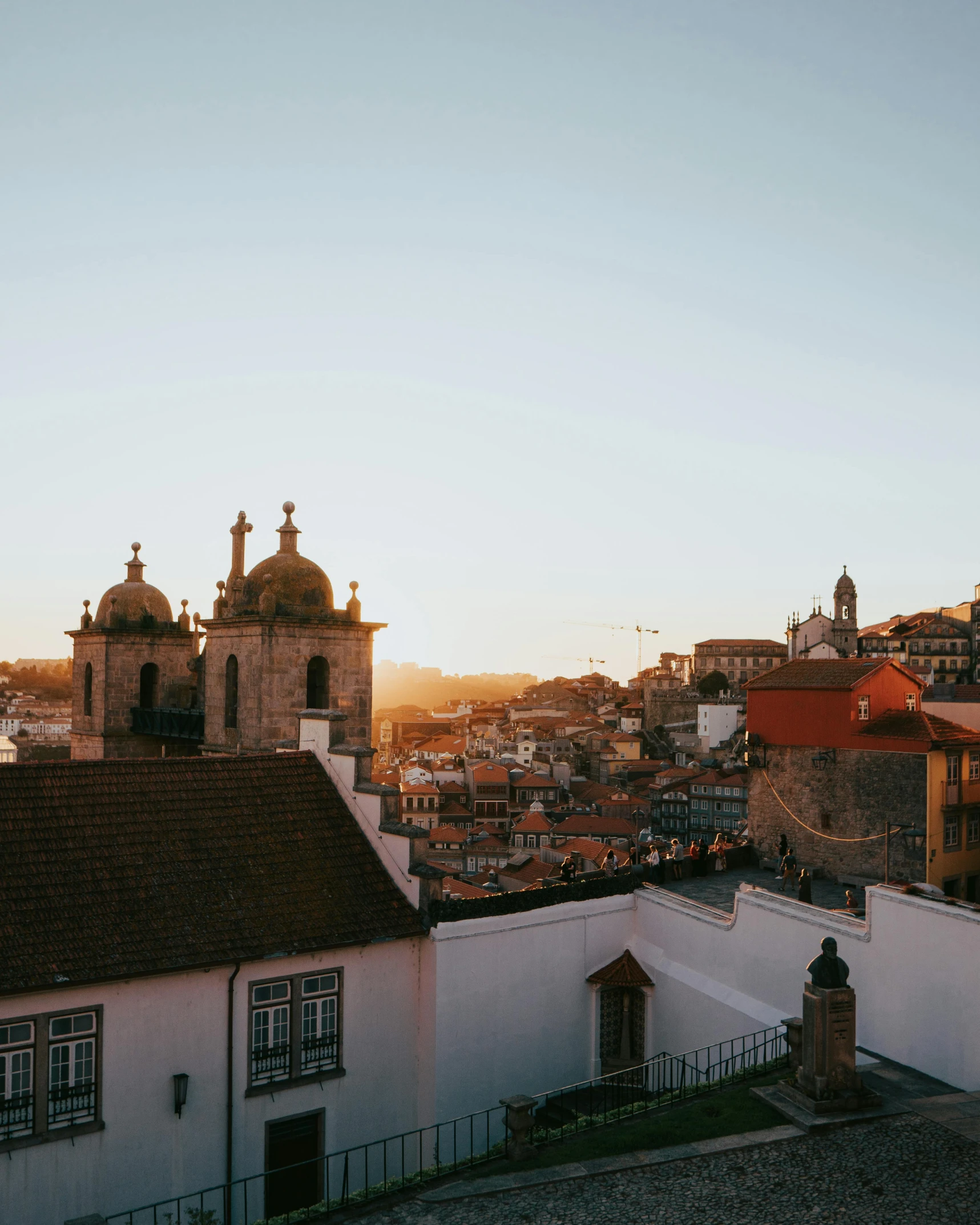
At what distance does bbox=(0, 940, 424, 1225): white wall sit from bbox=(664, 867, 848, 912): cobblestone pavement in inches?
237

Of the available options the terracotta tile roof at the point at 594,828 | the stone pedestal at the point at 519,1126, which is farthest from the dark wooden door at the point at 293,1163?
the terracotta tile roof at the point at 594,828

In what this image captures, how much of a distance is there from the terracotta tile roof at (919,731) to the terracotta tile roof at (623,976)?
6819mm

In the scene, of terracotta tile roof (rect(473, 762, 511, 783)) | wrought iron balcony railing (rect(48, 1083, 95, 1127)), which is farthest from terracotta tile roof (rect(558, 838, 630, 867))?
wrought iron balcony railing (rect(48, 1083, 95, 1127))

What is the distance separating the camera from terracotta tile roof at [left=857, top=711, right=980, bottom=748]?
19.1 m

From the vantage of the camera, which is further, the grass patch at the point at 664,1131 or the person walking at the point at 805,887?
the person walking at the point at 805,887

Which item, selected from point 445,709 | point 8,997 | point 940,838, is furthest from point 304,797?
point 445,709

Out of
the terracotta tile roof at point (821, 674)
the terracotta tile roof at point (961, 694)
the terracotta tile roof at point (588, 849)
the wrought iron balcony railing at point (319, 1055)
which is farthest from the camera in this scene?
the terracotta tile roof at point (588, 849)

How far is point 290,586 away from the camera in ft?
79.4

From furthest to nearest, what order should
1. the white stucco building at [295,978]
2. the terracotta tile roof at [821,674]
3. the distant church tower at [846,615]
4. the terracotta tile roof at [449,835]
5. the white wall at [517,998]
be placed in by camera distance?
the distant church tower at [846,615]
the terracotta tile roof at [449,835]
the terracotta tile roof at [821,674]
the white wall at [517,998]
the white stucco building at [295,978]

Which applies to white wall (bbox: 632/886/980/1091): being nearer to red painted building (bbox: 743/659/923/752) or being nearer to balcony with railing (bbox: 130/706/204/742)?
red painted building (bbox: 743/659/923/752)

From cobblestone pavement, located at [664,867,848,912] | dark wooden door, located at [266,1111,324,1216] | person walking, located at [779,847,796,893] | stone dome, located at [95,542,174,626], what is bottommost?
dark wooden door, located at [266,1111,324,1216]

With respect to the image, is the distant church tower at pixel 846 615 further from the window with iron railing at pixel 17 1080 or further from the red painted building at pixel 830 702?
the window with iron railing at pixel 17 1080

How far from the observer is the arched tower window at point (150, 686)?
32.8 metres

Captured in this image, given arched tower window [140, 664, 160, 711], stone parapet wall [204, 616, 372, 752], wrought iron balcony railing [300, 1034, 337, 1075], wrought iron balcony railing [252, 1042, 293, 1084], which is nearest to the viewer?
wrought iron balcony railing [252, 1042, 293, 1084]
